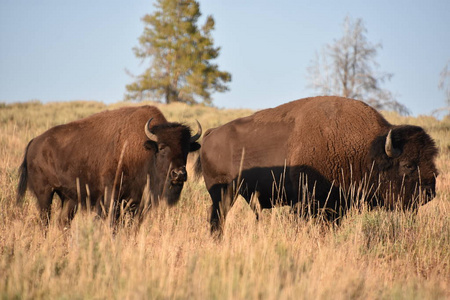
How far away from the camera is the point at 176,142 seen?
245 inches

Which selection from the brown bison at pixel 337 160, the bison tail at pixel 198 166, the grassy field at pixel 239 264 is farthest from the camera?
the bison tail at pixel 198 166

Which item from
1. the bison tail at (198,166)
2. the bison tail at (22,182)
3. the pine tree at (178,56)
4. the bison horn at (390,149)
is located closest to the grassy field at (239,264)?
the bison tail at (22,182)

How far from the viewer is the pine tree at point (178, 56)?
34.4 meters

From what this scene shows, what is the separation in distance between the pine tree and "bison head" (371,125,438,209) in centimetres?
2837

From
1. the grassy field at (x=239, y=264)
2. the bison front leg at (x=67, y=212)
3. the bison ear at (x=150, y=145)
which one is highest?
the bison ear at (x=150, y=145)

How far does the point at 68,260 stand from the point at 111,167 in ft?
8.38

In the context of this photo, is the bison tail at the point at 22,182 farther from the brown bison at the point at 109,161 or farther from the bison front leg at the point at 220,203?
the bison front leg at the point at 220,203

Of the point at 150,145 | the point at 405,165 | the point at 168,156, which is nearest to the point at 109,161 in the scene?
the point at 150,145

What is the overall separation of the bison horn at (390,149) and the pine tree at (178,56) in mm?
28451

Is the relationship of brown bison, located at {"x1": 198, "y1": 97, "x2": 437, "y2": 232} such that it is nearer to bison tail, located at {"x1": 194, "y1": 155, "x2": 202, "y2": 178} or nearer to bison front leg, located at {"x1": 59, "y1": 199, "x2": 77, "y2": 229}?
bison tail, located at {"x1": 194, "y1": 155, "x2": 202, "y2": 178}

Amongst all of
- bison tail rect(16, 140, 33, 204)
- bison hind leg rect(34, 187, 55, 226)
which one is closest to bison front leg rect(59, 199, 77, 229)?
bison hind leg rect(34, 187, 55, 226)

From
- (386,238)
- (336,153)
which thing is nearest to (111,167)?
(336,153)

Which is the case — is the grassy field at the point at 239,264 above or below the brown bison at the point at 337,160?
below

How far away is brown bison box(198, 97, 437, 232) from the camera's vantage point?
6242 millimetres
